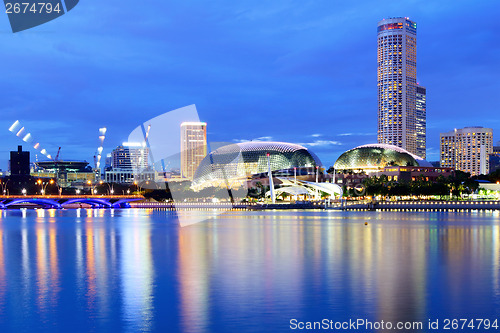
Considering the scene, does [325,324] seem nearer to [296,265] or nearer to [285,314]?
[285,314]

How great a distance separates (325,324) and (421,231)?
42.3 metres

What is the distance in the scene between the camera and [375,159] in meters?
170

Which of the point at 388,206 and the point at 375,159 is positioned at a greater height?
the point at 375,159

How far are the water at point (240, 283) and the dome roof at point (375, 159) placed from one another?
120m

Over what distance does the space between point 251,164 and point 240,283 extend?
147 metres

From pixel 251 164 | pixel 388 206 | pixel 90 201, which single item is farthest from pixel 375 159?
pixel 90 201

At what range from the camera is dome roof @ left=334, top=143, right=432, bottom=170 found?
168m

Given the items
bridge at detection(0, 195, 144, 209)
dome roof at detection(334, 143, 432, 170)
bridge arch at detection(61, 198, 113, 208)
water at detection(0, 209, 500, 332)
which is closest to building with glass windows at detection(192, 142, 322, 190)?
dome roof at detection(334, 143, 432, 170)

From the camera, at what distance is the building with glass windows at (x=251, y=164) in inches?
6752

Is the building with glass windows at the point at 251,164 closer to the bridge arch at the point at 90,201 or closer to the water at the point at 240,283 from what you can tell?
the bridge arch at the point at 90,201

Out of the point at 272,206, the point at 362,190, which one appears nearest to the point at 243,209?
the point at 272,206

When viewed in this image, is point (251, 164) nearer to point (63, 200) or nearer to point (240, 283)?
point (63, 200)

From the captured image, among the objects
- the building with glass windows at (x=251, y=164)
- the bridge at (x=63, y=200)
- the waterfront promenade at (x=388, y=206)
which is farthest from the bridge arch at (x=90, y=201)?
the waterfront promenade at (x=388, y=206)

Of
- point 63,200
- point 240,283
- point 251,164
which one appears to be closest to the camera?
point 240,283
